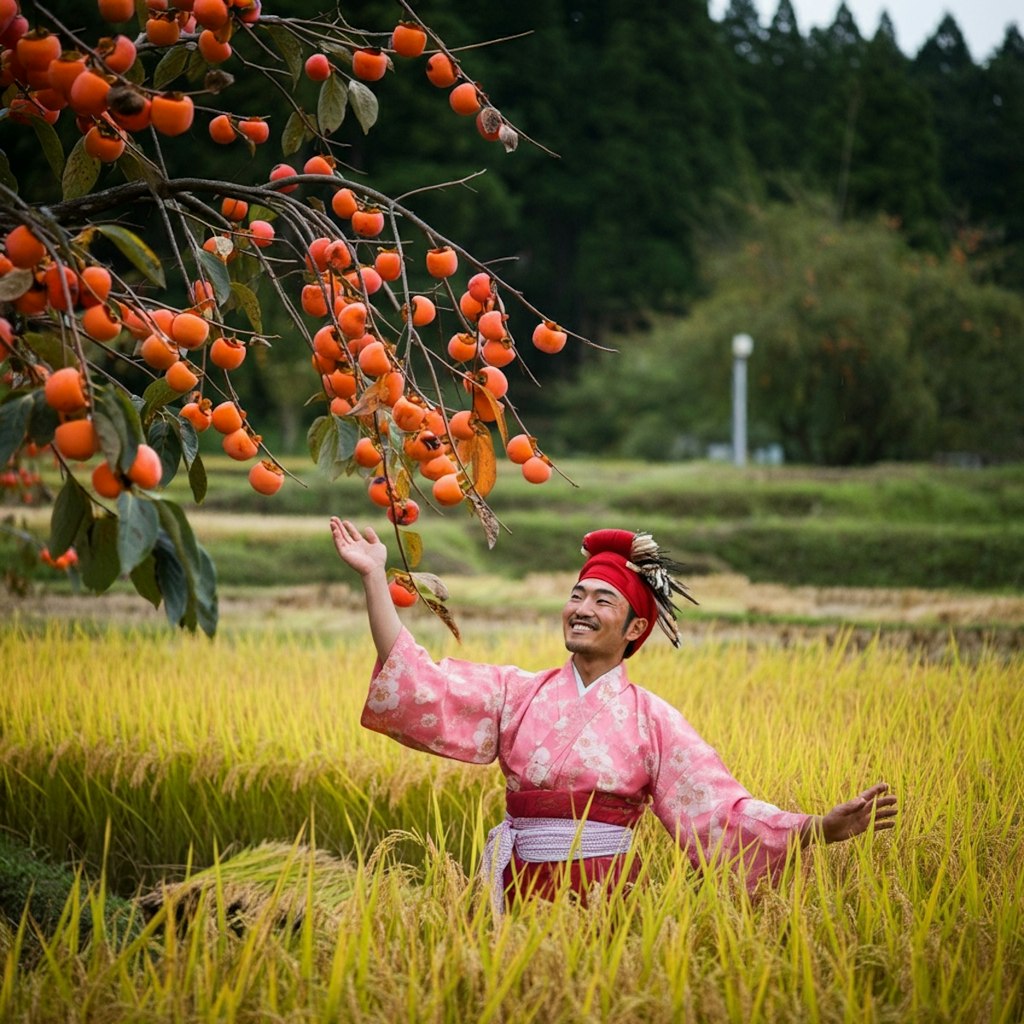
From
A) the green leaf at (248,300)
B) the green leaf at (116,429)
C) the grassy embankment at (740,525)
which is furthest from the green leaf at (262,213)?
the grassy embankment at (740,525)

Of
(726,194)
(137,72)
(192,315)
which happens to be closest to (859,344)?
(726,194)

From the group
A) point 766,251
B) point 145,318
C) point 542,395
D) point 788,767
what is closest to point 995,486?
point 766,251

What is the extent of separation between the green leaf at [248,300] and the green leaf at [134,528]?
68cm

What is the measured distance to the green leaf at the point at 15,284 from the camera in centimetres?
118

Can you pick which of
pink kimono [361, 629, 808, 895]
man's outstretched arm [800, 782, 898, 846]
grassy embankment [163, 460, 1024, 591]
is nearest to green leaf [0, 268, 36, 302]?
pink kimono [361, 629, 808, 895]

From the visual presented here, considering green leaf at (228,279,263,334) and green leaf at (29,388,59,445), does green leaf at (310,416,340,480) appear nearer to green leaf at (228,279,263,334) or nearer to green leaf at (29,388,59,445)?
green leaf at (228,279,263,334)

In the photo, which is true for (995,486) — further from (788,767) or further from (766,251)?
(788,767)

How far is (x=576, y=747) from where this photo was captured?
5.93 feet

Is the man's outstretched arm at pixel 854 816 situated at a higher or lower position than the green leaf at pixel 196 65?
lower

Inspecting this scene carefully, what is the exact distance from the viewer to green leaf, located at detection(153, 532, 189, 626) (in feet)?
4.23

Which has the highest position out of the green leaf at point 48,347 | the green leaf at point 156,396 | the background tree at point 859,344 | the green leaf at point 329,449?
the background tree at point 859,344

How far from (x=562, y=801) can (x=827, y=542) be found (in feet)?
20.4

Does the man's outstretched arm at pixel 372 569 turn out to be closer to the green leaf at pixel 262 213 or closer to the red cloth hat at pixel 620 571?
the red cloth hat at pixel 620 571

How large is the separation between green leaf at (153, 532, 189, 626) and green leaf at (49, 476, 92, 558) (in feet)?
0.33
